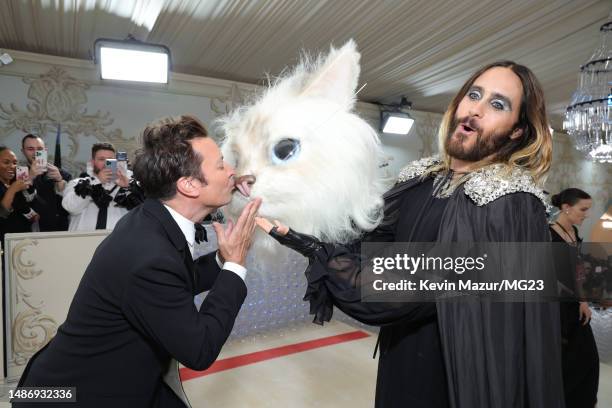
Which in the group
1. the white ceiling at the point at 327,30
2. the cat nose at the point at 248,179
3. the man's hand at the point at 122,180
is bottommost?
the cat nose at the point at 248,179

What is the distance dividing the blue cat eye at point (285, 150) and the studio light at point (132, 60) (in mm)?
3252

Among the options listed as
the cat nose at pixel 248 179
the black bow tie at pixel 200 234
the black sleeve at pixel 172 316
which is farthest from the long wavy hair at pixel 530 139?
the black bow tie at pixel 200 234

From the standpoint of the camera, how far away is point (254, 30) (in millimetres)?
3541

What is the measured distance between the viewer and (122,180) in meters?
2.54

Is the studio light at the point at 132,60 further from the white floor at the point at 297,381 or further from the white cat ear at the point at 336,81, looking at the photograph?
the white cat ear at the point at 336,81

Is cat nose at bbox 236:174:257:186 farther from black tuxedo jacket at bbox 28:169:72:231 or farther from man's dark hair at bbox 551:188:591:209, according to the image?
black tuxedo jacket at bbox 28:169:72:231

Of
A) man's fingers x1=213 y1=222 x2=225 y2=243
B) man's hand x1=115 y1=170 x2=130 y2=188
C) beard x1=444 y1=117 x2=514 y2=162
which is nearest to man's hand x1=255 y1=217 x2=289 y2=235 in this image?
man's fingers x1=213 y1=222 x2=225 y2=243

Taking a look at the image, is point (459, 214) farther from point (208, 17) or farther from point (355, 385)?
point (208, 17)

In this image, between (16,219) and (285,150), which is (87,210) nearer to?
(16,219)

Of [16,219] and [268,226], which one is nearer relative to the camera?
[268,226]

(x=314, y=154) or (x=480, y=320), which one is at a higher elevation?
(x=314, y=154)

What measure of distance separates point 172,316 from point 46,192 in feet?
8.76

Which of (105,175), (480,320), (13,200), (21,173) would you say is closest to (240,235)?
(480,320)

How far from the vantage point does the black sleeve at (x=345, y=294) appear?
847mm
